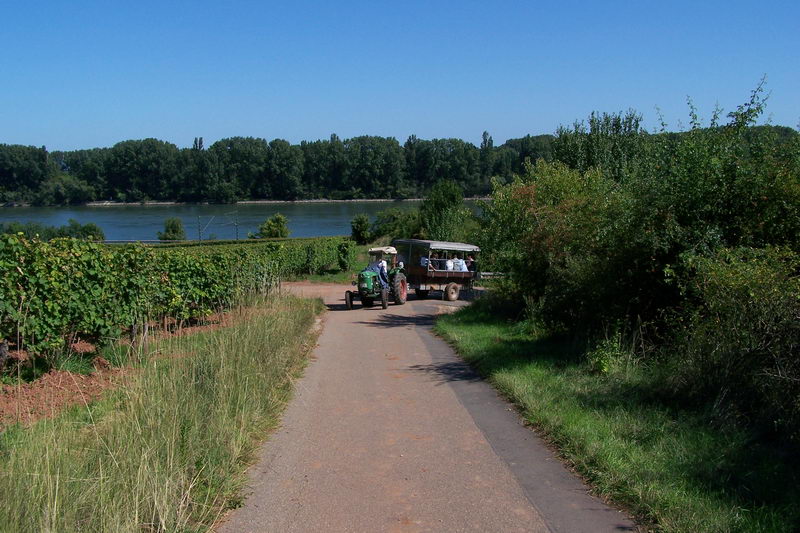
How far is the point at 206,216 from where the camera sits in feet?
334

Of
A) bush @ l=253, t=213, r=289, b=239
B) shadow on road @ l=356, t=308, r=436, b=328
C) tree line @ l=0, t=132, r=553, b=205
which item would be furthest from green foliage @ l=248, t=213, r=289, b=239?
tree line @ l=0, t=132, r=553, b=205

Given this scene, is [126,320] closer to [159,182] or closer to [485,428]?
[485,428]

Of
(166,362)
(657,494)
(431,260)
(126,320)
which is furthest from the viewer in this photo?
(431,260)

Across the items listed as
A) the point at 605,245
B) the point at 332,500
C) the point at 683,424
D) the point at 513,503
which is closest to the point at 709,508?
the point at 513,503

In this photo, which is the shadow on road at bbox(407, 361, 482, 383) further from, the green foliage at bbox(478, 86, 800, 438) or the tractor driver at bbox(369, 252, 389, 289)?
the tractor driver at bbox(369, 252, 389, 289)

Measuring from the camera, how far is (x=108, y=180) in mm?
132625

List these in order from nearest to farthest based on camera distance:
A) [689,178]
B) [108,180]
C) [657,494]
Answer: [657,494], [689,178], [108,180]

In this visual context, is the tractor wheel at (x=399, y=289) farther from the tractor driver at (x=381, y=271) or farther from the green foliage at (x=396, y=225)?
the green foliage at (x=396, y=225)

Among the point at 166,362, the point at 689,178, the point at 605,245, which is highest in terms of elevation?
the point at 689,178

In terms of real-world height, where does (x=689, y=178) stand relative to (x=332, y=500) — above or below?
above

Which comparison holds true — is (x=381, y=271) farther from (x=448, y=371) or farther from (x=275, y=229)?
(x=275, y=229)

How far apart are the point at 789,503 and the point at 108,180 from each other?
14090 centimetres

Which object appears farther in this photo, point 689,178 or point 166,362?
point 689,178

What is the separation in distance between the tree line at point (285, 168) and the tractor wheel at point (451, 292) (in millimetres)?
102056
